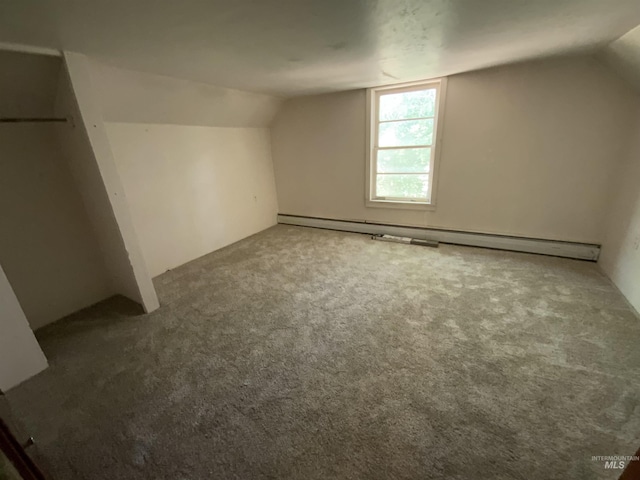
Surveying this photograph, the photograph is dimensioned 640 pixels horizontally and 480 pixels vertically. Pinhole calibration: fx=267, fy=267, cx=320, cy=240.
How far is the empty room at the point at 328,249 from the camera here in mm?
1223

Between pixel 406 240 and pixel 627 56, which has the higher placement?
pixel 627 56

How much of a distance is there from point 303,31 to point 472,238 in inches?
112

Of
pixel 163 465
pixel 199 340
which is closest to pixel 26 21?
pixel 199 340

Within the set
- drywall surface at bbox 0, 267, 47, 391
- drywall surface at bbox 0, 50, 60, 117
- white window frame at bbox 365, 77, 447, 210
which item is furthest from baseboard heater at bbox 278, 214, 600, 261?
drywall surface at bbox 0, 267, 47, 391

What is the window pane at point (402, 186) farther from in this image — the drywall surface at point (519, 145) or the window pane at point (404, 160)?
the drywall surface at point (519, 145)

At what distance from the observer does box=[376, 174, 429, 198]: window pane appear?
345 centimetres

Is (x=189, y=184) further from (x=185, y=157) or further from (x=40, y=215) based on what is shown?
(x=40, y=215)

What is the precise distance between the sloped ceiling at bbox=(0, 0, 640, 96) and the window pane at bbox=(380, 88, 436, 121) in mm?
852

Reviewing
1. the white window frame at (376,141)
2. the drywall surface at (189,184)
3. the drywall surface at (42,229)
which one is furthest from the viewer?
the white window frame at (376,141)

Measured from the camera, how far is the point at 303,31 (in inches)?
58.0

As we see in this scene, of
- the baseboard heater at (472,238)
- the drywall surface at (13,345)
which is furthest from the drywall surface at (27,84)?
the baseboard heater at (472,238)


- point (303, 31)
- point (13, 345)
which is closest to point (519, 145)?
point (303, 31)

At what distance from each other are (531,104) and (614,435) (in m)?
2.75

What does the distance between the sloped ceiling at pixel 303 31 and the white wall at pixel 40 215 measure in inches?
22.0
